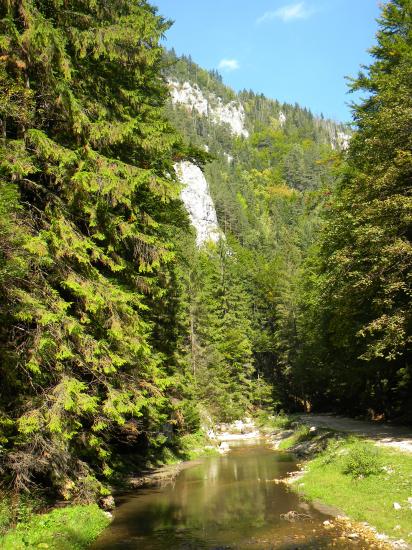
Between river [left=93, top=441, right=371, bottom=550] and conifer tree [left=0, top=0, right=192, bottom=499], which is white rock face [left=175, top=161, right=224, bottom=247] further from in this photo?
conifer tree [left=0, top=0, right=192, bottom=499]

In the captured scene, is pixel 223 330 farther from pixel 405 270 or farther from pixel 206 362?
pixel 405 270

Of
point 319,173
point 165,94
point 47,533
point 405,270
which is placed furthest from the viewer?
point 319,173

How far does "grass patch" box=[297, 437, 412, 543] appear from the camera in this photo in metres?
10.9

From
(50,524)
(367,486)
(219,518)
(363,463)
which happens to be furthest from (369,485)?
(50,524)

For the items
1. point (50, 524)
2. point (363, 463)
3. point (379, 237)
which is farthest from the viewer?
point (379, 237)

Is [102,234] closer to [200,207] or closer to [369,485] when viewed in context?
[369,485]

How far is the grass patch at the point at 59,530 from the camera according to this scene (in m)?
8.77

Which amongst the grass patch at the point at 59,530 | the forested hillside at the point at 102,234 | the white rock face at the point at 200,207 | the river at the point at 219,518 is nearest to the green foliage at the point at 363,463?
the river at the point at 219,518

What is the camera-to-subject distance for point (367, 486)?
13.6m

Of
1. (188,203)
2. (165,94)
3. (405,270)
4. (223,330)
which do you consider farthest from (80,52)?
(188,203)

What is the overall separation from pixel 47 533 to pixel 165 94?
56.9 ft

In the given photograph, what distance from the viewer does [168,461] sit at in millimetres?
23031

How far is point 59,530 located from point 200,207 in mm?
106437

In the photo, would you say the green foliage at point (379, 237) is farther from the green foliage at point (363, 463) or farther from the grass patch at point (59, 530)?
the grass patch at point (59, 530)
